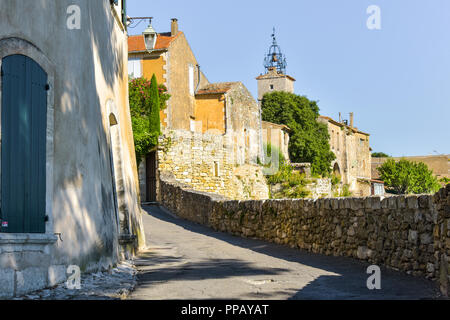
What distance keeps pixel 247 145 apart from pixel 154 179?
1437cm

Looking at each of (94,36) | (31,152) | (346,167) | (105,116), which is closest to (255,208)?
(105,116)

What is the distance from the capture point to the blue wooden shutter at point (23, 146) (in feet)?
24.5

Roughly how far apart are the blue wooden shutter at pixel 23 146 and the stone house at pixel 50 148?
1cm

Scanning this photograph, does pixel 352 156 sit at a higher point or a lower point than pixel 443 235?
higher

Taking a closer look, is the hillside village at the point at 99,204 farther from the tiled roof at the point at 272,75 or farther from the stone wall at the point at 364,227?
the tiled roof at the point at 272,75

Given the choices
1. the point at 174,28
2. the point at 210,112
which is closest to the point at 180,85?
the point at 210,112

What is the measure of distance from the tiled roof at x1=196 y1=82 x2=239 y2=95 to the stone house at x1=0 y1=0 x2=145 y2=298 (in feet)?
98.3

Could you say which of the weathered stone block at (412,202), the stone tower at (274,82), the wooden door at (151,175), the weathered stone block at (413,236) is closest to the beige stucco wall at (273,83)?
the stone tower at (274,82)

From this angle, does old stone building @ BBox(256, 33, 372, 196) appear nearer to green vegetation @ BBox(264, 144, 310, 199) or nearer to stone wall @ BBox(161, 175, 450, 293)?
green vegetation @ BBox(264, 144, 310, 199)

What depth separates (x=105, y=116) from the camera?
10891 millimetres

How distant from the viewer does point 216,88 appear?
Result: 133 feet

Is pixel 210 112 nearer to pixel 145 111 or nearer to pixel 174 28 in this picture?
pixel 174 28

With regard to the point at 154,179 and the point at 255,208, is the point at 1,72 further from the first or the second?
the point at 154,179

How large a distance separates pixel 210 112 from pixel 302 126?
21892mm
